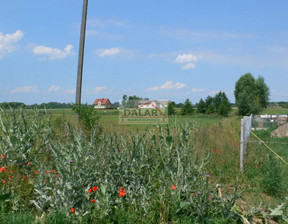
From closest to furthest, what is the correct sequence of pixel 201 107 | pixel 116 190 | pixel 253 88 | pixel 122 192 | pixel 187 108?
pixel 122 192 → pixel 116 190 → pixel 187 108 → pixel 201 107 → pixel 253 88

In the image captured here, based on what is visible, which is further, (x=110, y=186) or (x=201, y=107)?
(x=201, y=107)

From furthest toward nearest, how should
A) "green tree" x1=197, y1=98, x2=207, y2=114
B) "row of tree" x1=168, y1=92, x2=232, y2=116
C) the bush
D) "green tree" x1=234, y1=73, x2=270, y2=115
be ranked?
"green tree" x1=234, y1=73, x2=270, y2=115
"green tree" x1=197, y1=98, x2=207, y2=114
"row of tree" x1=168, y1=92, x2=232, y2=116
the bush

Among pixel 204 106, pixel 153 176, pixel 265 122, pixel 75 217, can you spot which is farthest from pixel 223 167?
pixel 204 106

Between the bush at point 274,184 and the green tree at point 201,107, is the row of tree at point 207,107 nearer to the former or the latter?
the green tree at point 201,107

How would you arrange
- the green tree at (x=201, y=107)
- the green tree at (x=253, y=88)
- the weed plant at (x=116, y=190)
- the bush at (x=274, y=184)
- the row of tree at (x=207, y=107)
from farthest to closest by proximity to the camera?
1. the green tree at (x=253, y=88)
2. the green tree at (x=201, y=107)
3. the row of tree at (x=207, y=107)
4. the bush at (x=274, y=184)
5. the weed plant at (x=116, y=190)

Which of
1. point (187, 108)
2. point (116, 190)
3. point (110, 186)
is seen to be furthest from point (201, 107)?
point (110, 186)

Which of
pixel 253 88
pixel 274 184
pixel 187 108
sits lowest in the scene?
pixel 274 184

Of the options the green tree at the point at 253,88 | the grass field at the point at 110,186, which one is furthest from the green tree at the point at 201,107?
the grass field at the point at 110,186

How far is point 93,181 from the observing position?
3.87 metres

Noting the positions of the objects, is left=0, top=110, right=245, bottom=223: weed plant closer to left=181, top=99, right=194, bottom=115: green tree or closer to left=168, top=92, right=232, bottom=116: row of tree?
left=168, top=92, right=232, bottom=116: row of tree

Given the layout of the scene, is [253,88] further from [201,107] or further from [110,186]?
[110,186]

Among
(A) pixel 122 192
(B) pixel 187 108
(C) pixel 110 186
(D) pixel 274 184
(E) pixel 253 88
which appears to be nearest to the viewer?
(A) pixel 122 192

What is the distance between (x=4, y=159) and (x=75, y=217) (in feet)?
6.14

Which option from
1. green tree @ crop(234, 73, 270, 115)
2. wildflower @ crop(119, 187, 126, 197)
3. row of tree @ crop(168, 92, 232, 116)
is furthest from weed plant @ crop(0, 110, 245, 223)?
green tree @ crop(234, 73, 270, 115)
